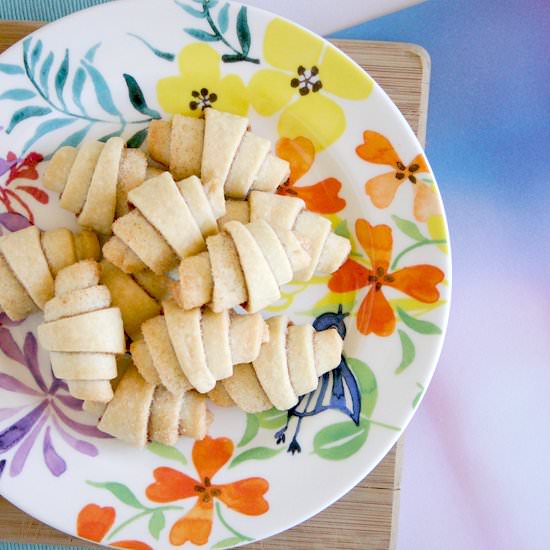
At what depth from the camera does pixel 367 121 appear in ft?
4.29

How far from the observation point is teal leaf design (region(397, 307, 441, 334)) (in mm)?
1292

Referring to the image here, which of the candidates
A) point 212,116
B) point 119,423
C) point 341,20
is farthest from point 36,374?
point 341,20

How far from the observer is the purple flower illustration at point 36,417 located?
51.4 inches

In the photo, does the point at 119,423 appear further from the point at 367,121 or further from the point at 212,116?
the point at 367,121

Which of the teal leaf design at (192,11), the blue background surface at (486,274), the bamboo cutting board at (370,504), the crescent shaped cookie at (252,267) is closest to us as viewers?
the crescent shaped cookie at (252,267)

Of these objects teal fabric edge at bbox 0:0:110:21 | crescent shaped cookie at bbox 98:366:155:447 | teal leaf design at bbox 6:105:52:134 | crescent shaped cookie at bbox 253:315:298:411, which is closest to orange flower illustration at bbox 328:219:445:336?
crescent shaped cookie at bbox 253:315:298:411

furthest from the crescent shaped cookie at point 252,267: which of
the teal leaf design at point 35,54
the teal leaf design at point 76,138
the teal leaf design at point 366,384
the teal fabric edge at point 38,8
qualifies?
the teal fabric edge at point 38,8

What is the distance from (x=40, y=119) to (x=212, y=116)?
31 centimetres

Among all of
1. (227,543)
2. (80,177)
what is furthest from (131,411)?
(80,177)

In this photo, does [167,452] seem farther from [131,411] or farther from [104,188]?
[104,188]

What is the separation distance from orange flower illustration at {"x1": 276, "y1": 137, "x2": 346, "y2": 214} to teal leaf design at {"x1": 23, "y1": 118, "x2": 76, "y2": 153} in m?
0.38

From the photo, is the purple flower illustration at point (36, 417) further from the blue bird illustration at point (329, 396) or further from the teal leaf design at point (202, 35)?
the teal leaf design at point (202, 35)

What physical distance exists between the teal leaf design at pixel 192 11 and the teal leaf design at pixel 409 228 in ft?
1.58

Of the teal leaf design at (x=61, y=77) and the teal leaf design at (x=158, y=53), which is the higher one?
the teal leaf design at (x=158, y=53)
